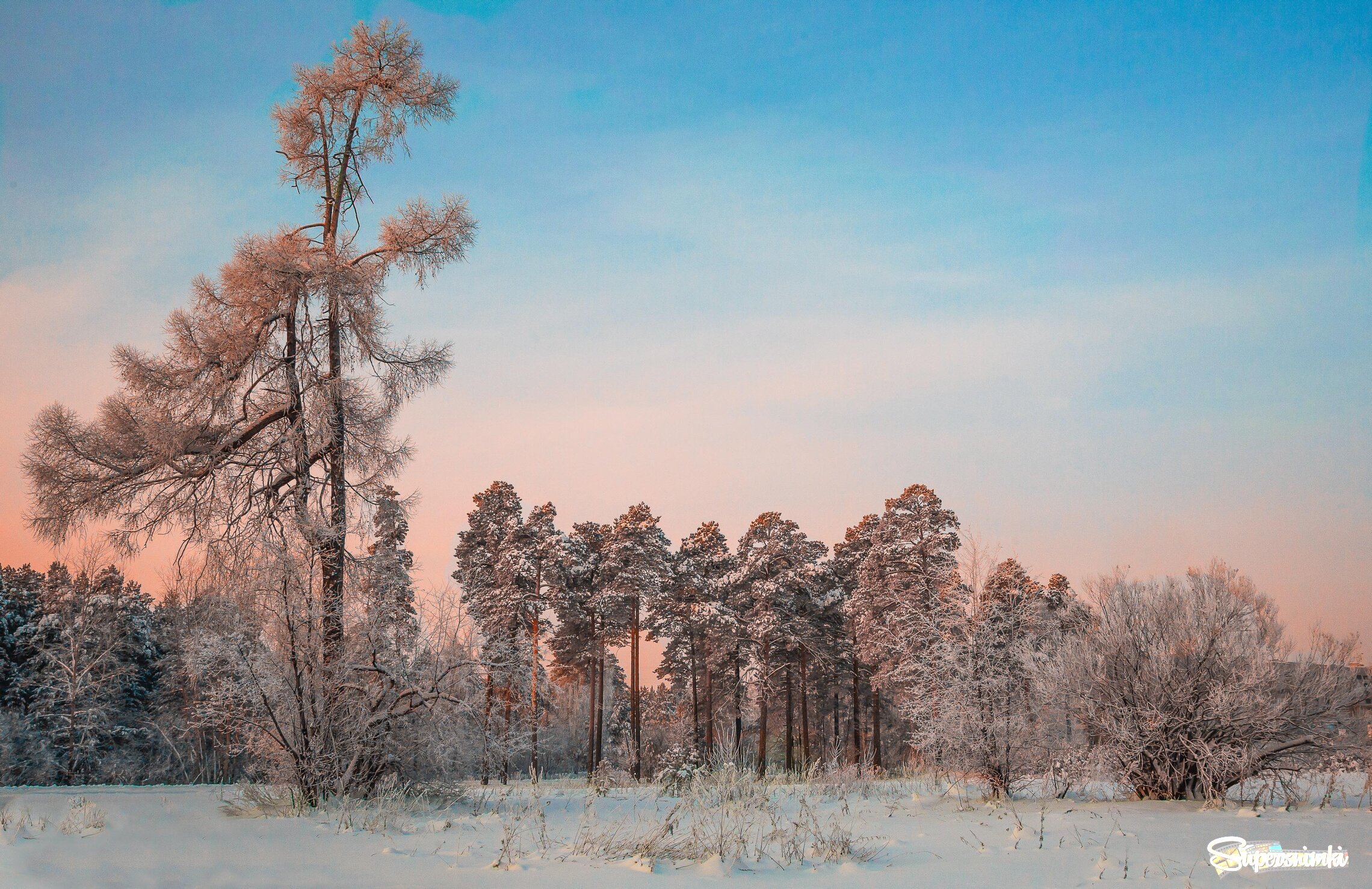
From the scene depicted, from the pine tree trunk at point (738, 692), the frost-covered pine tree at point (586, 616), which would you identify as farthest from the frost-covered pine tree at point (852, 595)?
the frost-covered pine tree at point (586, 616)

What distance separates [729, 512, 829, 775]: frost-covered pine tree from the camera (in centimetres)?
3322

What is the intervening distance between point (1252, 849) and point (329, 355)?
1328cm

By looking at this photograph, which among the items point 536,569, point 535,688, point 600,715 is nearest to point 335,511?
point 535,688

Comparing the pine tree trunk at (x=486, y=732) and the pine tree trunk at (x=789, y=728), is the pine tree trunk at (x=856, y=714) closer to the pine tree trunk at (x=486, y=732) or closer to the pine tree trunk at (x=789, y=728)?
the pine tree trunk at (x=789, y=728)

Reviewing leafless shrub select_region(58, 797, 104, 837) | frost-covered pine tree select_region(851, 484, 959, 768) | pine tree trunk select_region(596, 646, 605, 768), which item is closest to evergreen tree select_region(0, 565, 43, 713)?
pine tree trunk select_region(596, 646, 605, 768)

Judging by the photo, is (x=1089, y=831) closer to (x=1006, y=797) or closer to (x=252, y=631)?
(x=1006, y=797)

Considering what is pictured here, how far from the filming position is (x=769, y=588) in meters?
33.3

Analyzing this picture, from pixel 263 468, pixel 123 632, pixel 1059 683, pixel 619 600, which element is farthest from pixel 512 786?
pixel 123 632

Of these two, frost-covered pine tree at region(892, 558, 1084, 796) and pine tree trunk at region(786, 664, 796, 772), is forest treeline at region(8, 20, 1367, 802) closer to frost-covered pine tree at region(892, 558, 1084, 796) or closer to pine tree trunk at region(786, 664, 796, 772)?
frost-covered pine tree at region(892, 558, 1084, 796)

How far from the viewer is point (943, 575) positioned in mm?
13617

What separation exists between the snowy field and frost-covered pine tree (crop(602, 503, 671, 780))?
21.9m

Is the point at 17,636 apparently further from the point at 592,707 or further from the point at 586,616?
the point at 592,707

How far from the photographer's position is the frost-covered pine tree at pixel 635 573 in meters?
32.2

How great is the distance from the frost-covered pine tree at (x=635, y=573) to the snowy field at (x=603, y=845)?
2191 cm
